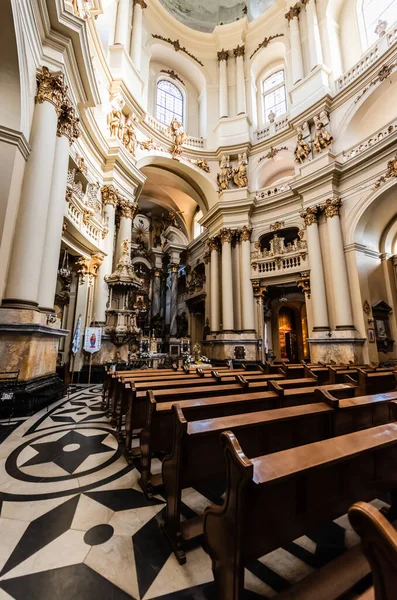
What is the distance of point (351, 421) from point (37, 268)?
539 centimetres

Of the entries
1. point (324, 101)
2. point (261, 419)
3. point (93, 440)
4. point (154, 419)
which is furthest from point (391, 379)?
point (324, 101)

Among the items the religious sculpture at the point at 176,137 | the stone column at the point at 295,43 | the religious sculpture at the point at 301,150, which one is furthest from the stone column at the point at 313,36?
the religious sculpture at the point at 176,137

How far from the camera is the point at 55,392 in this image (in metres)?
5.18

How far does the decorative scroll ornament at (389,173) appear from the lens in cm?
776

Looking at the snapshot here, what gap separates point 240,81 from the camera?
1381 cm

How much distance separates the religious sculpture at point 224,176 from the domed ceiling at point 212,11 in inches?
364

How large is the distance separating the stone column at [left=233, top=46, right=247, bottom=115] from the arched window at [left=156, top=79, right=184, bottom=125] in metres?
3.27

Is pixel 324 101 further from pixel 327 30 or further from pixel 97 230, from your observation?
pixel 97 230

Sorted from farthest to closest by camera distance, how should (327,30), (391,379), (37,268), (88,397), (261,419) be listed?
(327,30), (88,397), (37,268), (391,379), (261,419)

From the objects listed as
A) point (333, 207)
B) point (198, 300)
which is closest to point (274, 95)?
point (333, 207)

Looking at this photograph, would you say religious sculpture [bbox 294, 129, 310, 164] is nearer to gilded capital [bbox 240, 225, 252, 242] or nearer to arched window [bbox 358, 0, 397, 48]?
gilded capital [bbox 240, 225, 252, 242]

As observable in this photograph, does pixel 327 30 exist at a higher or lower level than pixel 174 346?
higher

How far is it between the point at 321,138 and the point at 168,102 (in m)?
8.95

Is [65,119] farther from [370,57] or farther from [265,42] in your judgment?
[265,42]
